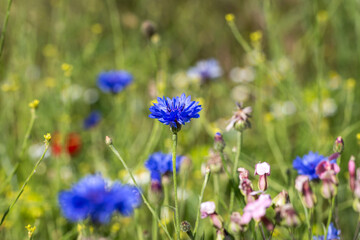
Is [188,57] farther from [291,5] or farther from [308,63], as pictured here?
[291,5]

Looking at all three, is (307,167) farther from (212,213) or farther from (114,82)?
(114,82)

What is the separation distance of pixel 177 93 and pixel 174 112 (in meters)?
1.28

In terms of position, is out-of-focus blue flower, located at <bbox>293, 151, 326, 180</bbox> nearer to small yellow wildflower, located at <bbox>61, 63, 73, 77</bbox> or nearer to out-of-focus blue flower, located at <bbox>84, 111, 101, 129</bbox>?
small yellow wildflower, located at <bbox>61, 63, 73, 77</bbox>

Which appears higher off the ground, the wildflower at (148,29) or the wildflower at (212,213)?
the wildflower at (148,29)

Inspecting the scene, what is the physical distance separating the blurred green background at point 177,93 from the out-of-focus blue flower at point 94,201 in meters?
0.33

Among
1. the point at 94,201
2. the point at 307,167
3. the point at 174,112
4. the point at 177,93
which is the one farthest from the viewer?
the point at 177,93

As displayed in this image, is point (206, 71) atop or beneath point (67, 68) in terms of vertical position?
atop

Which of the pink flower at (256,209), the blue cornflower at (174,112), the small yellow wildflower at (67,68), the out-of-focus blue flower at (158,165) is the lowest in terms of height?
the pink flower at (256,209)

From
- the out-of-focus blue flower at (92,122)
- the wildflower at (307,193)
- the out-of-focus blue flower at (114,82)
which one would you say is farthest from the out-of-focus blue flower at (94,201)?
the out-of-focus blue flower at (92,122)

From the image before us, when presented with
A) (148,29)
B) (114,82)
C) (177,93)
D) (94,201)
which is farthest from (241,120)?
(177,93)

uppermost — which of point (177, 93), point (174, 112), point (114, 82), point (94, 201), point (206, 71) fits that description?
point (177, 93)

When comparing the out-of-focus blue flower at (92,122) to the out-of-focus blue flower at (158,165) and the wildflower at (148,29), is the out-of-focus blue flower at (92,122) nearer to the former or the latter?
the wildflower at (148,29)

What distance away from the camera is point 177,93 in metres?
1.86

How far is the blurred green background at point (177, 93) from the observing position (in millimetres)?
1154
